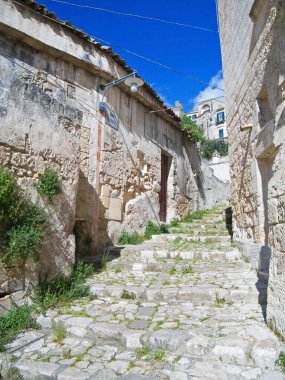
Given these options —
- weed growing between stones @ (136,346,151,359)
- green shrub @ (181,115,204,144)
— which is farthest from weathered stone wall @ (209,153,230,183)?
weed growing between stones @ (136,346,151,359)

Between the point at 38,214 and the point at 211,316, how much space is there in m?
2.49

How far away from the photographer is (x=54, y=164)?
4.46 metres

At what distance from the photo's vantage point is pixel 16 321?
334 cm

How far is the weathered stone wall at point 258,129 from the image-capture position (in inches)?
117

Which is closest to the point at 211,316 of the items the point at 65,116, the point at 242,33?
the point at 65,116

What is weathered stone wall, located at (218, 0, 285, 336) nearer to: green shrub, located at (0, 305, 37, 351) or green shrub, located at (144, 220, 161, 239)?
green shrub, located at (144, 220, 161, 239)

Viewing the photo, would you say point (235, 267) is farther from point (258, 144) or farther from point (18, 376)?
point (18, 376)

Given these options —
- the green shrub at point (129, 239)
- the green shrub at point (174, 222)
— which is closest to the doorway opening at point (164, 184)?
the green shrub at point (174, 222)

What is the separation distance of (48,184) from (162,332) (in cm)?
245

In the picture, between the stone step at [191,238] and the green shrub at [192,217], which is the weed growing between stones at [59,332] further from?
the green shrub at [192,217]

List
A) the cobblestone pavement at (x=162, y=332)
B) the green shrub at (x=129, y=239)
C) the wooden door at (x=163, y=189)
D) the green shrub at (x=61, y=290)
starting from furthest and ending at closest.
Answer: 1. the wooden door at (x=163, y=189)
2. the green shrub at (x=129, y=239)
3. the green shrub at (x=61, y=290)
4. the cobblestone pavement at (x=162, y=332)

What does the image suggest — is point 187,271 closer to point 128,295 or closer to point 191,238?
point 128,295

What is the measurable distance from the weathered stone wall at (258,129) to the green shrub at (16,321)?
8.52 ft

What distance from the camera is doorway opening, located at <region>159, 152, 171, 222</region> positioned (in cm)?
982
